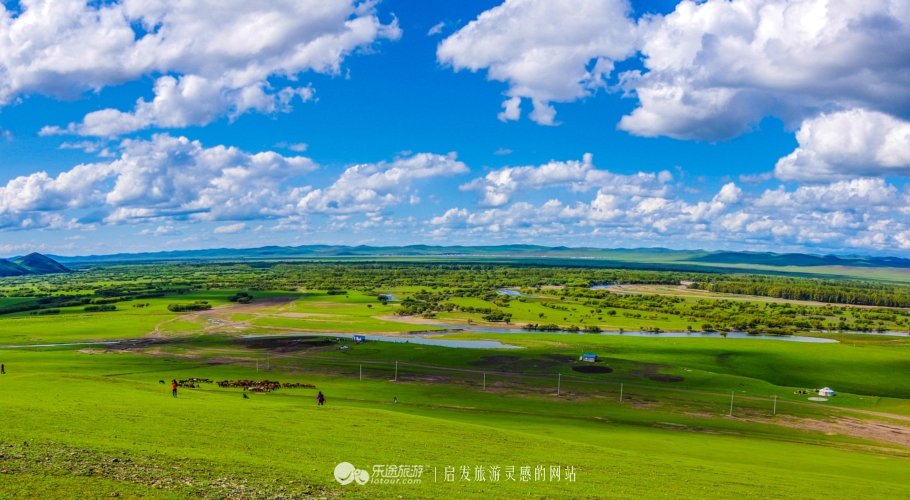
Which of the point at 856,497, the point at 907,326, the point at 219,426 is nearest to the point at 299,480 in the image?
the point at 219,426

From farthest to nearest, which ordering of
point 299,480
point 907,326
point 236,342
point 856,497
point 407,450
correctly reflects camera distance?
point 907,326 < point 236,342 < point 407,450 < point 856,497 < point 299,480

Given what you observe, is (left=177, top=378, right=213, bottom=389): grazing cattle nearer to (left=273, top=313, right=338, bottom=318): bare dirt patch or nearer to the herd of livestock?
the herd of livestock

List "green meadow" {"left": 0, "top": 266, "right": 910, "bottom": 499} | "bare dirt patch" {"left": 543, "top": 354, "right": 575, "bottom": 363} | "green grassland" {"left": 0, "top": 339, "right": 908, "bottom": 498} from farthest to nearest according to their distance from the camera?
1. "bare dirt patch" {"left": 543, "top": 354, "right": 575, "bottom": 363}
2. "green meadow" {"left": 0, "top": 266, "right": 910, "bottom": 499}
3. "green grassland" {"left": 0, "top": 339, "right": 908, "bottom": 498}

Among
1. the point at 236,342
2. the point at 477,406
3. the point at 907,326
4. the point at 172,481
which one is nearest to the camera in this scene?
the point at 172,481

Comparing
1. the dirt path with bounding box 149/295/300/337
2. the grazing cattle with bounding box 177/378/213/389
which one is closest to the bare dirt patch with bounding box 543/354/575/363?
the grazing cattle with bounding box 177/378/213/389

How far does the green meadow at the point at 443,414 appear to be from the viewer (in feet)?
89.2

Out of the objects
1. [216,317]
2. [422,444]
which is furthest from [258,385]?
[216,317]

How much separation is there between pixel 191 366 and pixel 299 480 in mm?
84466

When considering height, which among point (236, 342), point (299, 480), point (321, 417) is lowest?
point (236, 342)

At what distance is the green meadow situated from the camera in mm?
27203

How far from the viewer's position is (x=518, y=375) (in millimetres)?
96188

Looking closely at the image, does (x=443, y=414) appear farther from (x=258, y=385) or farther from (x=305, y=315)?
(x=305, y=315)

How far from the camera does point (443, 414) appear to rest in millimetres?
61906

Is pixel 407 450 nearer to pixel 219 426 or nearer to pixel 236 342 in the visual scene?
pixel 219 426
